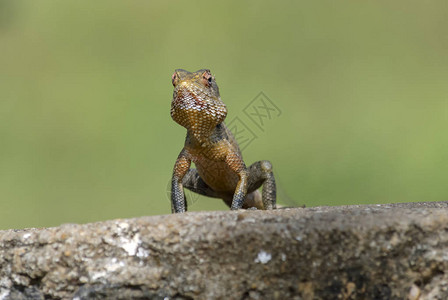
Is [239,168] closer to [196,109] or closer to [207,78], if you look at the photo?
[196,109]

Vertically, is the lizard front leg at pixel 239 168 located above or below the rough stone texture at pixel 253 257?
above

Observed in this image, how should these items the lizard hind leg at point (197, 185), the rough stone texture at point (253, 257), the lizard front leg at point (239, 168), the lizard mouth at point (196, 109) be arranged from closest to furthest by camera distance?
the rough stone texture at point (253, 257)
the lizard mouth at point (196, 109)
the lizard front leg at point (239, 168)
the lizard hind leg at point (197, 185)

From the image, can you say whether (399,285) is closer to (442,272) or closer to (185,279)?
(442,272)

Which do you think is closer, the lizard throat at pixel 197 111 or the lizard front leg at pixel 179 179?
the lizard throat at pixel 197 111


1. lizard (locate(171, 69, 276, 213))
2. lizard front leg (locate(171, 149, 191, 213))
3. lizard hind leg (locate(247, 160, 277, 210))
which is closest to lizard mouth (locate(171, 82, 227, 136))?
lizard (locate(171, 69, 276, 213))

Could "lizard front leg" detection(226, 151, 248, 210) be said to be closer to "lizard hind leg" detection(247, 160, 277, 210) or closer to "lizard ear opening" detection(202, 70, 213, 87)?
"lizard hind leg" detection(247, 160, 277, 210)

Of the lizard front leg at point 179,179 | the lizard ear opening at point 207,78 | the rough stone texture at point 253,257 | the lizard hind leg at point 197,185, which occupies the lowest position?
the rough stone texture at point 253,257

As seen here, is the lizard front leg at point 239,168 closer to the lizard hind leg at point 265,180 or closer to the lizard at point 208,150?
the lizard at point 208,150

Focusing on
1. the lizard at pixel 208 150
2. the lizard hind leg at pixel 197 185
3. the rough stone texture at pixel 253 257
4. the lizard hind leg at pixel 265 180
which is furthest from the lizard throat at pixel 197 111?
the rough stone texture at pixel 253 257
